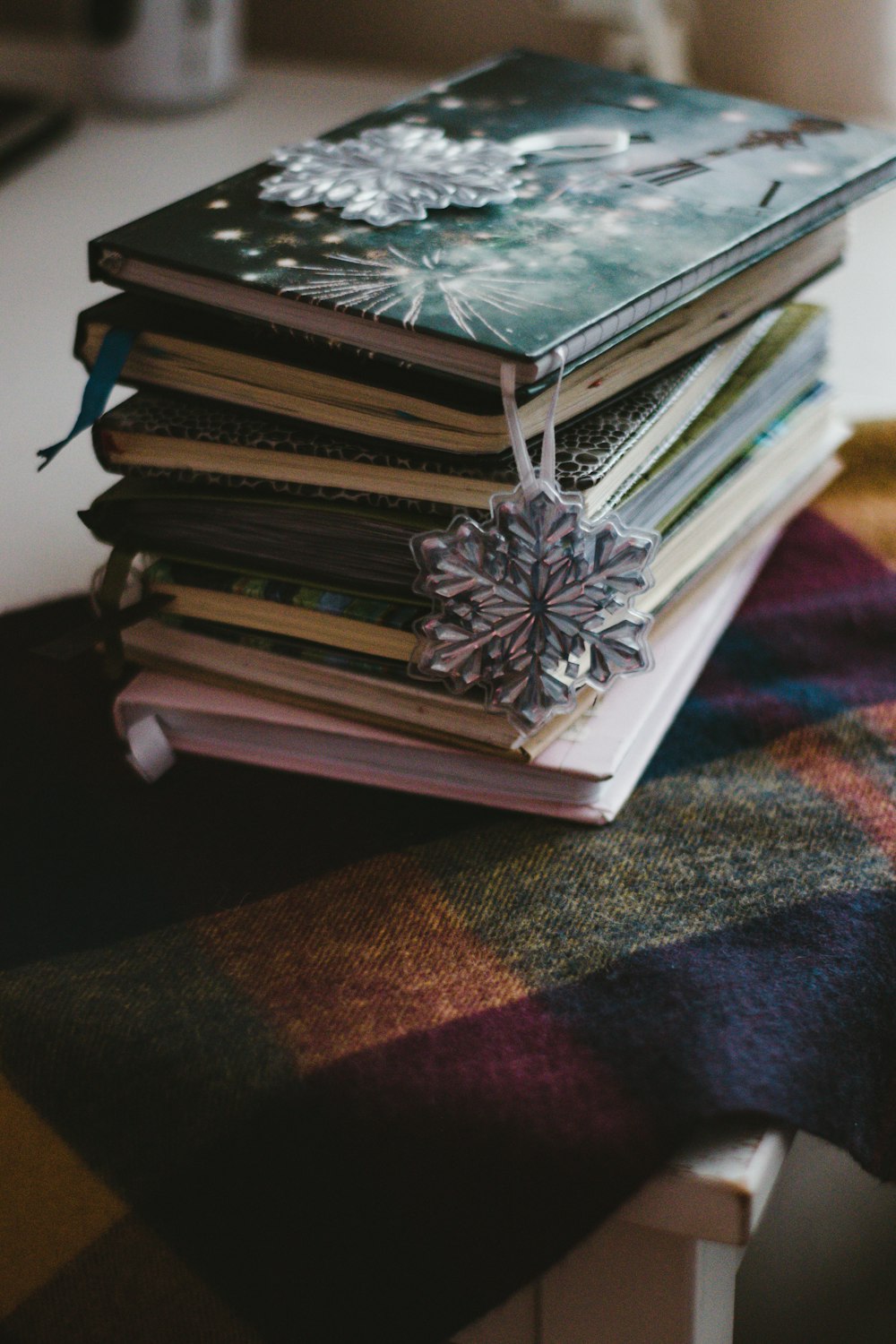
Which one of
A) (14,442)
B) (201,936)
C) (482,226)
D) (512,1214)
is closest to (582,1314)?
(512,1214)

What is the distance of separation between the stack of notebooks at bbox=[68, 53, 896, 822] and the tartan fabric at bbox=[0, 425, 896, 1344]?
3cm

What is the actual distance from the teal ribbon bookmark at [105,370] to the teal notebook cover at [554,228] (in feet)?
0.08

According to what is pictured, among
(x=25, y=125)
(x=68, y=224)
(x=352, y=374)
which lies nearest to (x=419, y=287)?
(x=352, y=374)

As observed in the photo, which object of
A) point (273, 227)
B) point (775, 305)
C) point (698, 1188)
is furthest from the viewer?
point (775, 305)

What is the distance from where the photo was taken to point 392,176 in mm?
596

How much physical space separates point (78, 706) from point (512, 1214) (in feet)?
1.04

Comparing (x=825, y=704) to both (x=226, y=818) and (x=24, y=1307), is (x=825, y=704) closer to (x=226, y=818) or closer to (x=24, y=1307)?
(x=226, y=818)

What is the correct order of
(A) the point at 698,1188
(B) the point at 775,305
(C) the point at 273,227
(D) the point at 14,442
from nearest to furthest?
(A) the point at 698,1188
(C) the point at 273,227
(B) the point at 775,305
(D) the point at 14,442

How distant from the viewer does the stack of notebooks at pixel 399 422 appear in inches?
19.9

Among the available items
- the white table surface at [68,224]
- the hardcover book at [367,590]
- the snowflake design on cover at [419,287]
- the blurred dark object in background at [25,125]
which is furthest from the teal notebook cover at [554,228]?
the blurred dark object in background at [25,125]

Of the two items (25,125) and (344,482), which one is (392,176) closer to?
(344,482)

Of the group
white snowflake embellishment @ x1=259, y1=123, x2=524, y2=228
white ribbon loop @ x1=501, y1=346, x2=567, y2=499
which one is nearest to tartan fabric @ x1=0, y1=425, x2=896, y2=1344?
white ribbon loop @ x1=501, y1=346, x2=567, y2=499

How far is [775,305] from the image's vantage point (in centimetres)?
68

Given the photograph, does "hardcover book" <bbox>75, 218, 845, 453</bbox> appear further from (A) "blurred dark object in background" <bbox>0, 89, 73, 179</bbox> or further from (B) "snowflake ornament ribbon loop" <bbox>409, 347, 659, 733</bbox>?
(A) "blurred dark object in background" <bbox>0, 89, 73, 179</bbox>
